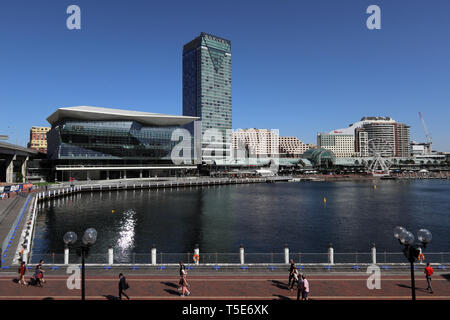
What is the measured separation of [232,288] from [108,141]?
123 meters

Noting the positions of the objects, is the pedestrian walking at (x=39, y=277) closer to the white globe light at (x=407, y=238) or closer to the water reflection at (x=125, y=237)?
the water reflection at (x=125, y=237)

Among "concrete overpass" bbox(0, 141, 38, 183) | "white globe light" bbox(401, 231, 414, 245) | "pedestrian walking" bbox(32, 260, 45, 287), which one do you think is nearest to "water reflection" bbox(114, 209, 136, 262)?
"pedestrian walking" bbox(32, 260, 45, 287)

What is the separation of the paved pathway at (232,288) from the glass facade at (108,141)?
110717mm

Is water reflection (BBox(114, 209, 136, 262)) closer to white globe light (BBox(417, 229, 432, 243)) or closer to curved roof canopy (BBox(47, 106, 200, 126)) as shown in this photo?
white globe light (BBox(417, 229, 432, 243))

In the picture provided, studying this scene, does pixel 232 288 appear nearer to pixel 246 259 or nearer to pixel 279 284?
pixel 279 284

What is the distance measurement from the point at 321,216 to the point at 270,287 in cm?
4224

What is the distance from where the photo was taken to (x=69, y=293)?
1720 cm

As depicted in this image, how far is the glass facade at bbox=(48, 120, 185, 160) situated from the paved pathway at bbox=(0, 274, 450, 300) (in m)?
111

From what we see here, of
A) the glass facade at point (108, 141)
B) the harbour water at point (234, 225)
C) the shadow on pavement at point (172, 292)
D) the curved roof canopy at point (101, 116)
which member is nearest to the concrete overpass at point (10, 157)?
the glass facade at point (108, 141)

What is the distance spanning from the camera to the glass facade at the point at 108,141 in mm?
118750

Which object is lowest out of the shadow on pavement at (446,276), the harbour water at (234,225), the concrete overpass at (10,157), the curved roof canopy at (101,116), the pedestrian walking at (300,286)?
the harbour water at (234,225)
